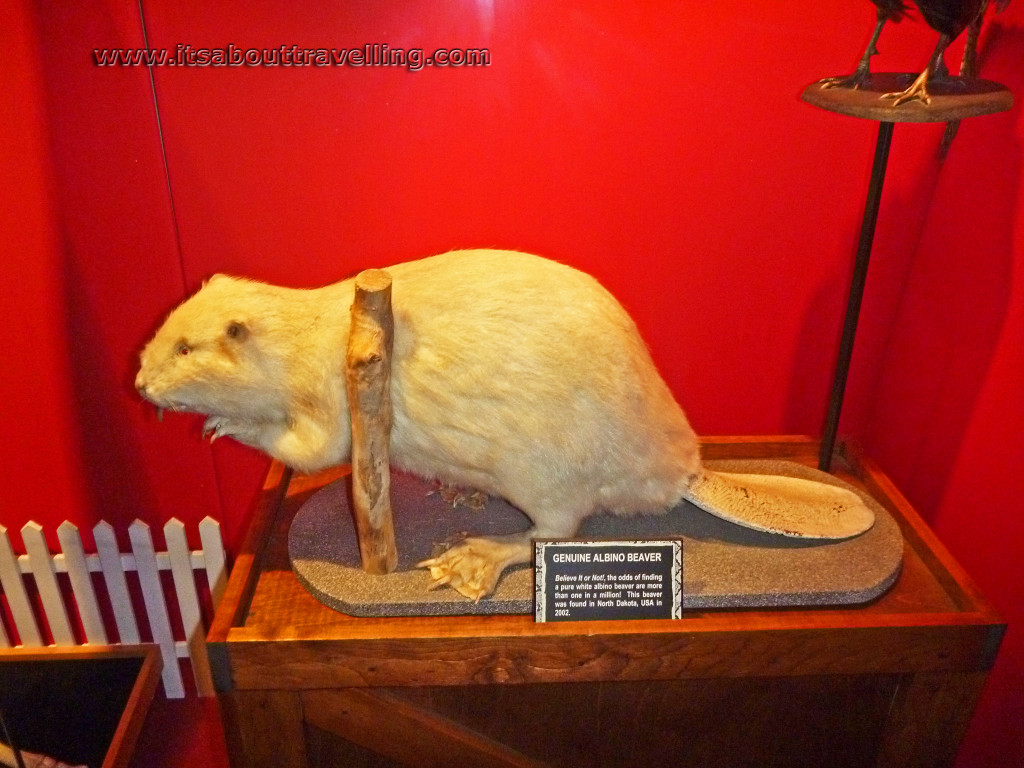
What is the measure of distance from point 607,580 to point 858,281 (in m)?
0.85

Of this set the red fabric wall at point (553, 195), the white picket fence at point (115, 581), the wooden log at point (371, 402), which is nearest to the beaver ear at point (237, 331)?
the wooden log at point (371, 402)

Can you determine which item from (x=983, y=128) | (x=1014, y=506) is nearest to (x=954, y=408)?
(x=1014, y=506)

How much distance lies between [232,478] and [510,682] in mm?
1116

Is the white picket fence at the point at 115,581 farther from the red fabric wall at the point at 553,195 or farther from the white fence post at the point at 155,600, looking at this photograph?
the red fabric wall at the point at 553,195

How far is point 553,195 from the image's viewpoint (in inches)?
78.2

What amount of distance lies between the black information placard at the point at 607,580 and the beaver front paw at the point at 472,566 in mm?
117

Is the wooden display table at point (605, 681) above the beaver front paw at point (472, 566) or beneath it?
beneath

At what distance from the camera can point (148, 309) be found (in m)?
2.07

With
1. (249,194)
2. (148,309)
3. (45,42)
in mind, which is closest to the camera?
(45,42)

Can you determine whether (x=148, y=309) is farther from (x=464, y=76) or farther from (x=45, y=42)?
(x=464, y=76)

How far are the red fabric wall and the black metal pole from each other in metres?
0.23

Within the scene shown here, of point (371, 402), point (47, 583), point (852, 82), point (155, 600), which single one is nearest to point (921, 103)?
point (852, 82)

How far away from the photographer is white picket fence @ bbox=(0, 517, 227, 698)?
7.49ft

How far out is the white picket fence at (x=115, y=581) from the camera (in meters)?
2.28
